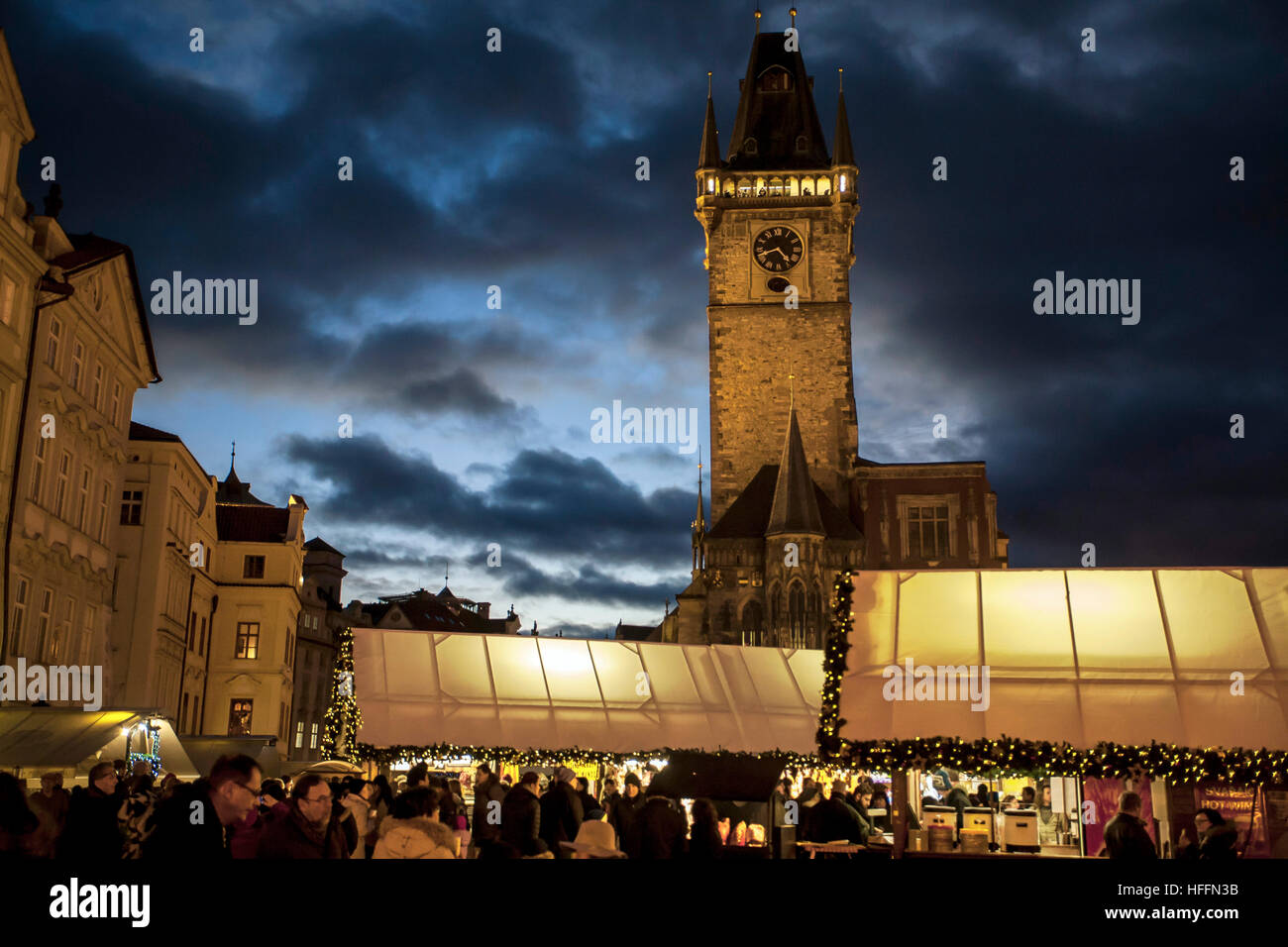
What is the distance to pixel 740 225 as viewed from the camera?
5834 centimetres

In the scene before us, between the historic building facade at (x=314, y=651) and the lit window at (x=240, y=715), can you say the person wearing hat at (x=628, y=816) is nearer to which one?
the lit window at (x=240, y=715)

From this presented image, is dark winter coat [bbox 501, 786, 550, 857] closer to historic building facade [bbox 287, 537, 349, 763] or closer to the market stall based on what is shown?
the market stall

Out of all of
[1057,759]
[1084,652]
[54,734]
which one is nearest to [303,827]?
[1057,759]

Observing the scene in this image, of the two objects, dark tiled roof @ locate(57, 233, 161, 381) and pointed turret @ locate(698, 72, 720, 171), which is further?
pointed turret @ locate(698, 72, 720, 171)

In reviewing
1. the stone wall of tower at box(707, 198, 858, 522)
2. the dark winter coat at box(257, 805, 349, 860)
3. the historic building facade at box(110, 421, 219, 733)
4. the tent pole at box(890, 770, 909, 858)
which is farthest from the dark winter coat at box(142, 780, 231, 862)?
the stone wall of tower at box(707, 198, 858, 522)

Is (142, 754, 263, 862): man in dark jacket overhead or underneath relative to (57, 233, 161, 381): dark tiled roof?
underneath

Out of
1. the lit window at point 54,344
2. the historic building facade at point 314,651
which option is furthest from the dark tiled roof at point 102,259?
the historic building facade at point 314,651

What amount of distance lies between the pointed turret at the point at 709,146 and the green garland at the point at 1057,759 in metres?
48.1

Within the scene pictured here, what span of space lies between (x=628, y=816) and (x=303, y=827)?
6404mm

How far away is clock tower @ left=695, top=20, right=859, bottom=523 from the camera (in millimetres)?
56281

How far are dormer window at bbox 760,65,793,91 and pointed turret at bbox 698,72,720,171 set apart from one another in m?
3.11

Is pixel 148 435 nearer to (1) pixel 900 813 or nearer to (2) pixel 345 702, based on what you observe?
(2) pixel 345 702

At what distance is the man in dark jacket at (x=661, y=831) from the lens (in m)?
9.97
